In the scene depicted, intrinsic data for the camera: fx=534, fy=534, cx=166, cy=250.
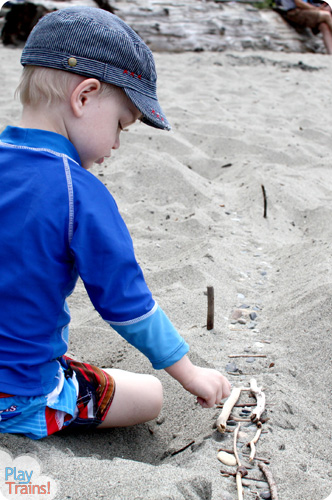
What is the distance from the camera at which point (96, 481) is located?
4.57ft

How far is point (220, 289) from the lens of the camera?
2.62 metres

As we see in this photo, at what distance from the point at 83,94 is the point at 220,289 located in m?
1.40

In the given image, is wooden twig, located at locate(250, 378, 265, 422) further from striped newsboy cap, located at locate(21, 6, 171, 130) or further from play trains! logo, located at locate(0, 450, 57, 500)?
striped newsboy cap, located at locate(21, 6, 171, 130)

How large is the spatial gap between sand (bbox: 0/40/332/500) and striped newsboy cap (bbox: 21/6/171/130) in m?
1.03

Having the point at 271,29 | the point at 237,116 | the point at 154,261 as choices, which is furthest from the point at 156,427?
the point at 271,29

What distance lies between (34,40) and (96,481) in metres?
1.21

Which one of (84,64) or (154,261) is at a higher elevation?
(84,64)

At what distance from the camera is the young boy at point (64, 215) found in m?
1.40

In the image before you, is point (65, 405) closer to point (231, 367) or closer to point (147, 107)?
point (231, 367)

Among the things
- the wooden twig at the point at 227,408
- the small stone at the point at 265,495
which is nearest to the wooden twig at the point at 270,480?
the small stone at the point at 265,495

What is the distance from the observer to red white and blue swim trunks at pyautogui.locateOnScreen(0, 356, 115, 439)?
1555mm

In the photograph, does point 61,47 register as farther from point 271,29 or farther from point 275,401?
point 271,29

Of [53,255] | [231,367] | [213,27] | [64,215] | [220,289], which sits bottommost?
[213,27]

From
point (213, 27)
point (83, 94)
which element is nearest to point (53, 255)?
point (83, 94)
